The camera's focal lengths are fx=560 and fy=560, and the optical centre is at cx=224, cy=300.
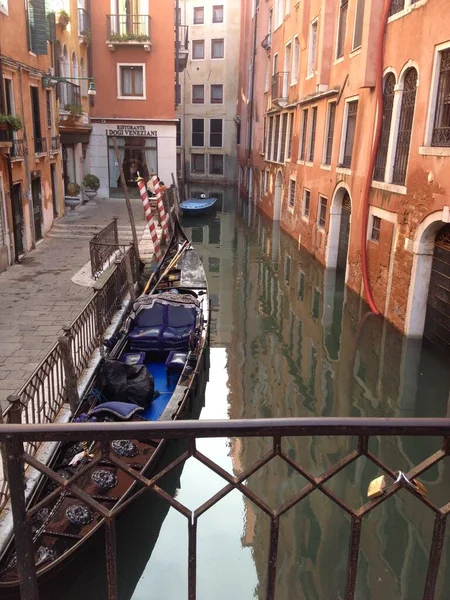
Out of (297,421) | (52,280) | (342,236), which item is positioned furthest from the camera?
(342,236)

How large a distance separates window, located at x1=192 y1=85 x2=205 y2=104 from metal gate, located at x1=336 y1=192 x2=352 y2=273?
26.1 metres

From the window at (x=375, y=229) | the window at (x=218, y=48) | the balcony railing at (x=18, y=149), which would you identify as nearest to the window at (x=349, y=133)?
the window at (x=375, y=229)

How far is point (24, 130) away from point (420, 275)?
8.80m

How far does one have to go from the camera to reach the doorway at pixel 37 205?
44.1 feet

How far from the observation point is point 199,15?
35281 mm

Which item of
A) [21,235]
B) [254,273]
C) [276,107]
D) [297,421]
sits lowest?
[254,273]

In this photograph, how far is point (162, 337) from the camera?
24.0 ft

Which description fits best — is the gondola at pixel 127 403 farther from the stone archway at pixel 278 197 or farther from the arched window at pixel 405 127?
the stone archway at pixel 278 197

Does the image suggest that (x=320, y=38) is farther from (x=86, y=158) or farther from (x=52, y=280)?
(x=86, y=158)

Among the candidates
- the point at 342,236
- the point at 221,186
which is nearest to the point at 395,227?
the point at 342,236

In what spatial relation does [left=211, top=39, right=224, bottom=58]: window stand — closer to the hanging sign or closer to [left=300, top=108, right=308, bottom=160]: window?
the hanging sign

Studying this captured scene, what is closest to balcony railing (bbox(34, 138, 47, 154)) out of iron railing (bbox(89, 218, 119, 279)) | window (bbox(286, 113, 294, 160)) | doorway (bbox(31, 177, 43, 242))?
doorway (bbox(31, 177, 43, 242))

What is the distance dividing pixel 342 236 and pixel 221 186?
24.5 meters

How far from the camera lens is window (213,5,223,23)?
34.8m
